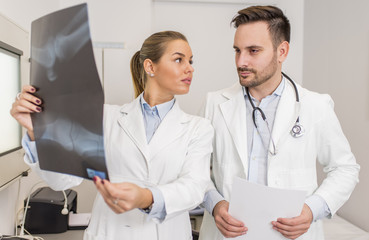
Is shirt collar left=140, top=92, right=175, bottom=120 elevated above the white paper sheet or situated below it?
above

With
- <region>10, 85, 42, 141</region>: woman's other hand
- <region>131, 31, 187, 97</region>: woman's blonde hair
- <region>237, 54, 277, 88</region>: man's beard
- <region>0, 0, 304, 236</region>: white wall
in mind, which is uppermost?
<region>0, 0, 304, 236</region>: white wall

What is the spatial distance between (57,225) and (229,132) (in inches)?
42.0

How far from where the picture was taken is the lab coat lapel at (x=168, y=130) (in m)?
1.11

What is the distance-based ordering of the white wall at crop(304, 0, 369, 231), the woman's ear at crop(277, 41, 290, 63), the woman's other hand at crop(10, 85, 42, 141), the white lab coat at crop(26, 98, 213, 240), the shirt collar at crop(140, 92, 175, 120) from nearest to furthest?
1. the woman's other hand at crop(10, 85, 42, 141)
2. the white lab coat at crop(26, 98, 213, 240)
3. the shirt collar at crop(140, 92, 175, 120)
4. the woman's ear at crop(277, 41, 290, 63)
5. the white wall at crop(304, 0, 369, 231)

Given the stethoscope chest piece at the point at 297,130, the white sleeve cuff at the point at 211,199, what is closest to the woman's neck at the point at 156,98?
the white sleeve cuff at the point at 211,199

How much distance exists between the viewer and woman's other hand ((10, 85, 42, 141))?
86 cm

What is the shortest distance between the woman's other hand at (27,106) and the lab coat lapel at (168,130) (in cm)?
38

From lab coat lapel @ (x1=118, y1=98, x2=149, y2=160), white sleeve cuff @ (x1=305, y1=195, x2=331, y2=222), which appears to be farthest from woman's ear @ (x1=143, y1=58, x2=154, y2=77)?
white sleeve cuff @ (x1=305, y1=195, x2=331, y2=222)

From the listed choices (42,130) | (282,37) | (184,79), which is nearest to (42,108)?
(42,130)

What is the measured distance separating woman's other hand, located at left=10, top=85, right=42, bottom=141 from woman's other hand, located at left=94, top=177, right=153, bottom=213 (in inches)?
11.5

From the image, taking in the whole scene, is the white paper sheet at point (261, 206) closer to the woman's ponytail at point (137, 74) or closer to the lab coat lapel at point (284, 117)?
the lab coat lapel at point (284, 117)

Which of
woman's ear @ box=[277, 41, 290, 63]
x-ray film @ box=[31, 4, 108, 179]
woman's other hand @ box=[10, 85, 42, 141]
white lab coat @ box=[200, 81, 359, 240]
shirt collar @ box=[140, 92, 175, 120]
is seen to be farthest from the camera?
woman's ear @ box=[277, 41, 290, 63]

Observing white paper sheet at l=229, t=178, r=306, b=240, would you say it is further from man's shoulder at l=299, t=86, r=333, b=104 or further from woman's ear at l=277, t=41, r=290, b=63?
woman's ear at l=277, t=41, r=290, b=63

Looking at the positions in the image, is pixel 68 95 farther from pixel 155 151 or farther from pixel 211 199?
pixel 211 199
